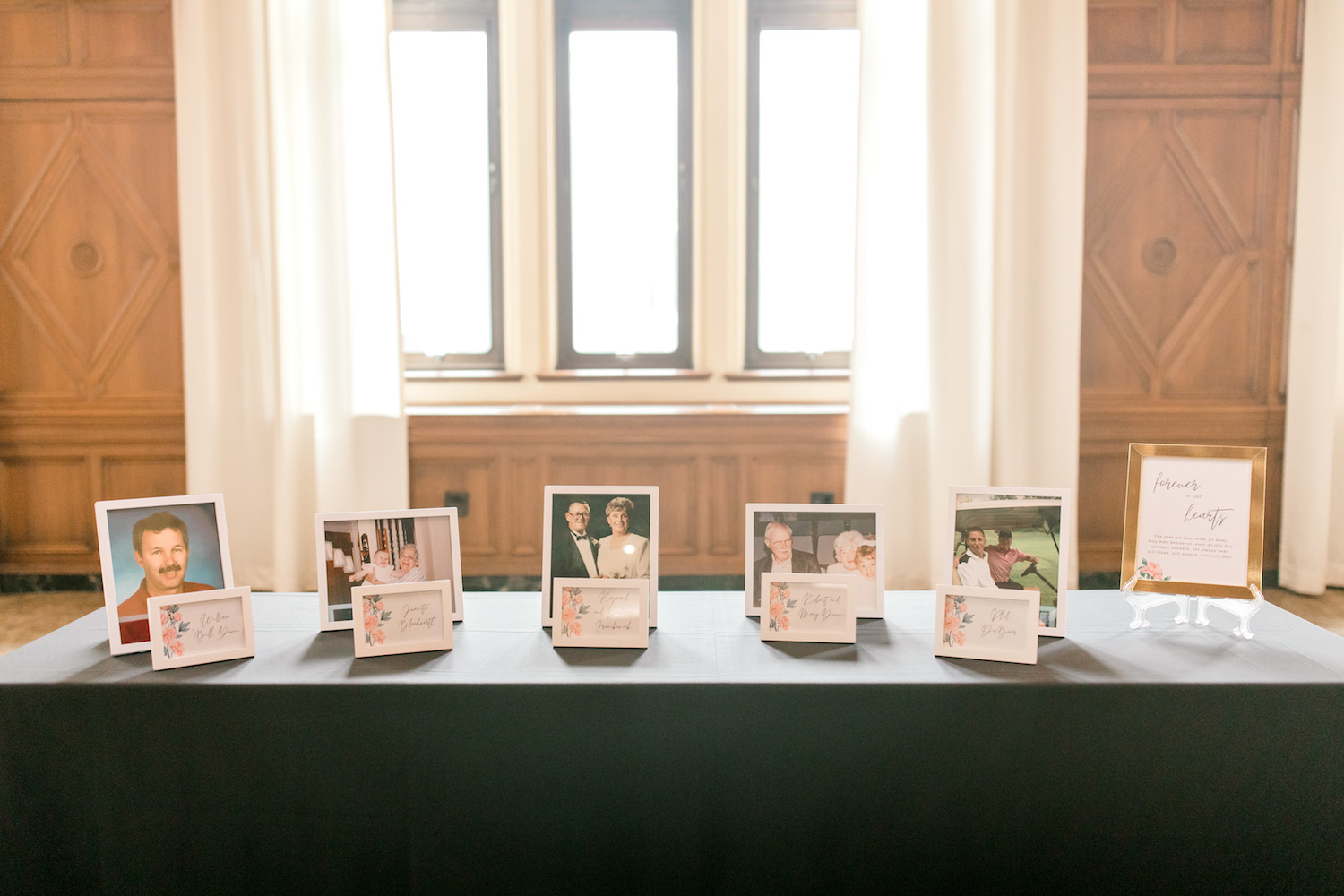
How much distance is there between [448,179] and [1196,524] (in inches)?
130

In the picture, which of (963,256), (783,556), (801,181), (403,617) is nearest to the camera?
(403,617)

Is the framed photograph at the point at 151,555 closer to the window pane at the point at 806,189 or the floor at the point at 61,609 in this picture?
the floor at the point at 61,609

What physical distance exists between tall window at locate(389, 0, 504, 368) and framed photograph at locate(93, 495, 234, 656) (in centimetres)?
239

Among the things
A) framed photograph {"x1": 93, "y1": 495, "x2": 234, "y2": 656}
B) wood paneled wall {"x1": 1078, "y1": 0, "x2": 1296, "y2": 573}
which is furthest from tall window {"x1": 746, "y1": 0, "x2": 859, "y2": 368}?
framed photograph {"x1": 93, "y1": 495, "x2": 234, "y2": 656}

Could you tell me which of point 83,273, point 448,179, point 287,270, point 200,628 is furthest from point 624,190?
point 200,628

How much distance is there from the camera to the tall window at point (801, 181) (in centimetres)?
350

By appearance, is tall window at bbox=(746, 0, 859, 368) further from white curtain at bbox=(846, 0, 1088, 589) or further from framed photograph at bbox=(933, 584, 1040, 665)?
framed photograph at bbox=(933, 584, 1040, 665)

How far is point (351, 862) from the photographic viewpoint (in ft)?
3.72

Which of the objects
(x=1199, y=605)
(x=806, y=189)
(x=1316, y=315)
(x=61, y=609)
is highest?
(x=806, y=189)

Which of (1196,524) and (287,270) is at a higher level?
(287,270)

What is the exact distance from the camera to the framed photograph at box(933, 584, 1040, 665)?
1189mm

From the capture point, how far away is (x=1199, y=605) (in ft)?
4.45

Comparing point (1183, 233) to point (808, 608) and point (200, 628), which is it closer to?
point (808, 608)

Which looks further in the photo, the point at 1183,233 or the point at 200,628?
the point at 1183,233
